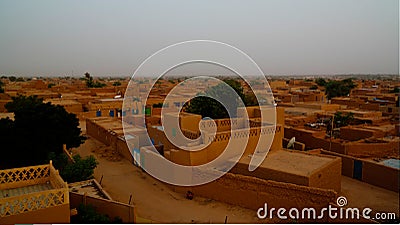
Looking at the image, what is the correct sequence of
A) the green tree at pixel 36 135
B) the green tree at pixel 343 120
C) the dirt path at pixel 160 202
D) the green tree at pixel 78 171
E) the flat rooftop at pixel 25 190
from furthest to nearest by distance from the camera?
the green tree at pixel 343 120, the green tree at pixel 36 135, the green tree at pixel 78 171, the dirt path at pixel 160 202, the flat rooftop at pixel 25 190

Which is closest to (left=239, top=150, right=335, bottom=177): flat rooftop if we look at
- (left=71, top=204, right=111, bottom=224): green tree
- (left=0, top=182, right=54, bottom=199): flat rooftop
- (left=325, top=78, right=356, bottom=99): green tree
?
(left=71, top=204, right=111, bottom=224): green tree

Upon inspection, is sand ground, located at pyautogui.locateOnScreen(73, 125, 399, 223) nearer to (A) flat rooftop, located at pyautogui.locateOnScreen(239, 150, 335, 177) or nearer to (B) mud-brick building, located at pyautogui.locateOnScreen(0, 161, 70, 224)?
(A) flat rooftop, located at pyautogui.locateOnScreen(239, 150, 335, 177)

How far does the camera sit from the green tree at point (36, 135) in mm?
10875

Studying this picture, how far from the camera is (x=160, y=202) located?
398 inches

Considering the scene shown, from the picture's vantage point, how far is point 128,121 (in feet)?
69.9

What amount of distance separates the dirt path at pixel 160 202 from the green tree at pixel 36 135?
6.42ft

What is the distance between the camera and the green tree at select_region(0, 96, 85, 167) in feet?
35.7

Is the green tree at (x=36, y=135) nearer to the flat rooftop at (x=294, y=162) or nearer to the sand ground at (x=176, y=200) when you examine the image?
the sand ground at (x=176, y=200)

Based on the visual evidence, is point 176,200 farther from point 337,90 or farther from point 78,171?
point 337,90

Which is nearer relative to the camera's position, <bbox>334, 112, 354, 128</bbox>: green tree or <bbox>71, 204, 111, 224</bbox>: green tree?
<bbox>71, 204, 111, 224</bbox>: green tree

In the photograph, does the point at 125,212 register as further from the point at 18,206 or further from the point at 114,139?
the point at 114,139

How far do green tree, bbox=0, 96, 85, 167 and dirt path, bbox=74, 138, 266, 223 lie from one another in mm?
1958

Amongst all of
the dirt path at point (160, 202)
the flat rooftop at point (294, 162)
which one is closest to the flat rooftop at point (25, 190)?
the dirt path at point (160, 202)

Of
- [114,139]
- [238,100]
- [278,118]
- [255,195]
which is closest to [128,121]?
[114,139]
